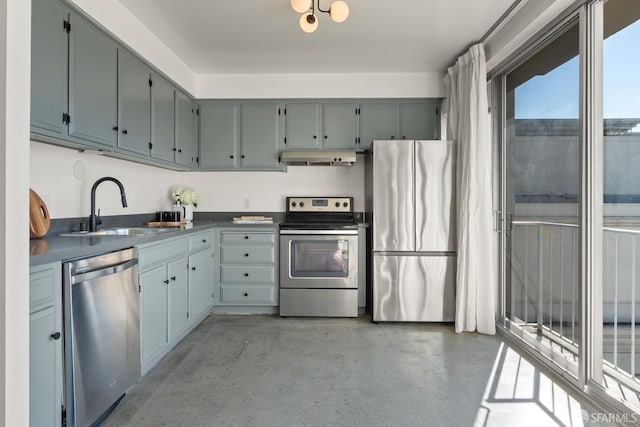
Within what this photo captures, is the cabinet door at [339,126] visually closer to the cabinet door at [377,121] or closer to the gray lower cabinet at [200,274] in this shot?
the cabinet door at [377,121]

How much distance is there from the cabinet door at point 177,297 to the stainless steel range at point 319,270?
3.25 ft

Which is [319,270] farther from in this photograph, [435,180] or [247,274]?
[435,180]

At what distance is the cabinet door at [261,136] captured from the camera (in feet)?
12.3

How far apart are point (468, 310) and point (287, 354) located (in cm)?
171

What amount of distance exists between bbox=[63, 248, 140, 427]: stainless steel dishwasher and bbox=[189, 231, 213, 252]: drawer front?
0.88 m

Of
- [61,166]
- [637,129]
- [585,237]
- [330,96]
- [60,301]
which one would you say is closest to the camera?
[60,301]

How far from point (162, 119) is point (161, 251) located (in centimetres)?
133

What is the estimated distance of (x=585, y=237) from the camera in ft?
6.48

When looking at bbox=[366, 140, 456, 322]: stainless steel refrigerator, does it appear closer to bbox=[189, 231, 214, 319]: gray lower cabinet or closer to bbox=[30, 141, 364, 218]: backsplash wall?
bbox=[30, 141, 364, 218]: backsplash wall

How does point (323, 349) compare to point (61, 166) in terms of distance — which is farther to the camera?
point (323, 349)

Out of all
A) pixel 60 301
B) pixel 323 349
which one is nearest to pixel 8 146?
pixel 60 301

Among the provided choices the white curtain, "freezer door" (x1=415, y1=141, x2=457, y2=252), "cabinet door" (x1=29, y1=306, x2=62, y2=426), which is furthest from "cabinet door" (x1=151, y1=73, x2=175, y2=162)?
the white curtain

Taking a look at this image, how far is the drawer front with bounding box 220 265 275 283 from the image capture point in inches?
137

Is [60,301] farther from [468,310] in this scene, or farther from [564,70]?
[564,70]
